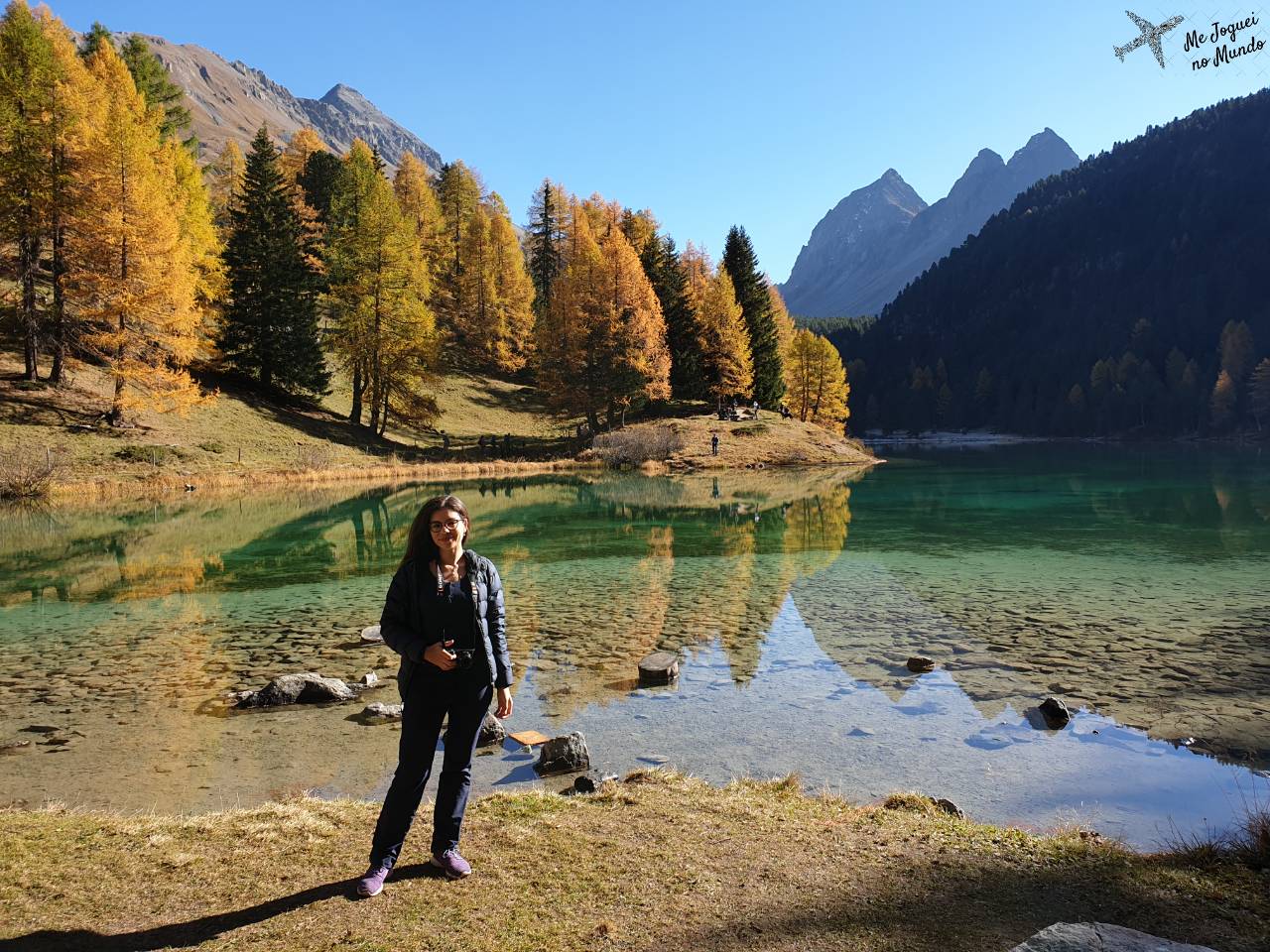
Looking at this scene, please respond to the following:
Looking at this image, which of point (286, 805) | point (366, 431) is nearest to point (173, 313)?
point (366, 431)

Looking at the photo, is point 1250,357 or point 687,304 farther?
point 1250,357

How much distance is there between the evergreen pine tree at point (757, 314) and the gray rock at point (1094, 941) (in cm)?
6570

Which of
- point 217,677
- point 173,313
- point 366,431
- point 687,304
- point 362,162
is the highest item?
point 362,162

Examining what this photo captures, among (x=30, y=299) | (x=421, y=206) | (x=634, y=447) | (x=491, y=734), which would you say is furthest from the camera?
(x=421, y=206)

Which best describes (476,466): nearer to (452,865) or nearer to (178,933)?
(452,865)

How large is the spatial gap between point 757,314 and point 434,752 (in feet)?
218

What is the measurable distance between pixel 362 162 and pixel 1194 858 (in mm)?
74540

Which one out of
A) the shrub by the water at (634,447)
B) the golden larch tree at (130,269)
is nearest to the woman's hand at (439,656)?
the golden larch tree at (130,269)

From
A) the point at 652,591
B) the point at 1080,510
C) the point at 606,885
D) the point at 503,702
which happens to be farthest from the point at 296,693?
the point at 1080,510

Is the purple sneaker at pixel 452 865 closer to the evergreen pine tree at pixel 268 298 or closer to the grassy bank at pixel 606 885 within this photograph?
the grassy bank at pixel 606 885

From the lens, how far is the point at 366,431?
50.5 m

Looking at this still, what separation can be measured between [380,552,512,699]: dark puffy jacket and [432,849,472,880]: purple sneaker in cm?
113

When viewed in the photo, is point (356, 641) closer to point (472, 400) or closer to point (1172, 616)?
point (1172, 616)

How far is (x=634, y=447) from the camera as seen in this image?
5575 cm
